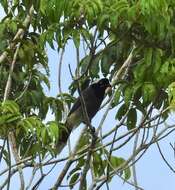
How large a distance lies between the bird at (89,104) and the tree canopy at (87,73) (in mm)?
471

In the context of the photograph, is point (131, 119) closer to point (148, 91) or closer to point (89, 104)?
point (148, 91)

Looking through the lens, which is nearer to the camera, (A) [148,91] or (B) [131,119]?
(A) [148,91]

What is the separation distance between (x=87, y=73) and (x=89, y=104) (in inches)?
68.0

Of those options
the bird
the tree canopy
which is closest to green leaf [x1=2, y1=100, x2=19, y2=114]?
the tree canopy

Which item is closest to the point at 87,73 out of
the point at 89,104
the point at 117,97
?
the point at 117,97

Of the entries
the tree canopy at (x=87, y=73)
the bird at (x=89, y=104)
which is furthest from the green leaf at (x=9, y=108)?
the bird at (x=89, y=104)

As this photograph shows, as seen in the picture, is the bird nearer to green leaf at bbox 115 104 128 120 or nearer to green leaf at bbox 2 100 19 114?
green leaf at bbox 115 104 128 120

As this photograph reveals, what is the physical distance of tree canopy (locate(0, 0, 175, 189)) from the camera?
4.48 meters

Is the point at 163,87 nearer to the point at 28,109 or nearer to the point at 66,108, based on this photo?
the point at 66,108

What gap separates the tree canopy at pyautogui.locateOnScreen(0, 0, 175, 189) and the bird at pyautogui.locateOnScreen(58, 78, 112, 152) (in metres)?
0.47

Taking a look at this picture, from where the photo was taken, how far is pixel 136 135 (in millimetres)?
5043

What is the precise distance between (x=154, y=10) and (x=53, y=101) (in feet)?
4.71

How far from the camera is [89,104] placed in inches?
271

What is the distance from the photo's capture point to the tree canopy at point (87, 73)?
448 centimetres
